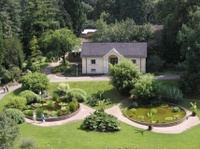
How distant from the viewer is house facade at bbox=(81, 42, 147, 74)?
196 ft

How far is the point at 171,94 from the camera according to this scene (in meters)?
49.2

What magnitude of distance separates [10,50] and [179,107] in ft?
102

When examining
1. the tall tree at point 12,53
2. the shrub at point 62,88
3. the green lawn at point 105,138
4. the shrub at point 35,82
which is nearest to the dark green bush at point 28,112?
the green lawn at point 105,138

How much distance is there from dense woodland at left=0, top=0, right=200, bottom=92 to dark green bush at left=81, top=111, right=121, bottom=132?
50.3ft

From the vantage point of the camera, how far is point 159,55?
63969 millimetres

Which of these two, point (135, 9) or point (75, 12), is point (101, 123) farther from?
point (135, 9)

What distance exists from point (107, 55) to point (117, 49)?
2.13 m

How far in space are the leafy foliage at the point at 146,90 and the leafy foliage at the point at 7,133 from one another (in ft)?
75.4

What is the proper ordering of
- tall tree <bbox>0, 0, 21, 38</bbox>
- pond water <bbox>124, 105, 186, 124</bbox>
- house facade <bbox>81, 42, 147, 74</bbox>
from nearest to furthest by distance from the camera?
pond water <bbox>124, 105, 186, 124</bbox> < house facade <bbox>81, 42, 147, 74</bbox> < tall tree <bbox>0, 0, 21, 38</bbox>

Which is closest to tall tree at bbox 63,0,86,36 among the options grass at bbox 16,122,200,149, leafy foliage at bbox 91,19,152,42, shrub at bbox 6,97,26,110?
leafy foliage at bbox 91,19,152,42

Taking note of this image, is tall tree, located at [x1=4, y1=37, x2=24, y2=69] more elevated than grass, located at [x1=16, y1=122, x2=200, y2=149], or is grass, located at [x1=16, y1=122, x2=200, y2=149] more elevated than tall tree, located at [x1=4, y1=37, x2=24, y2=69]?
tall tree, located at [x1=4, y1=37, x2=24, y2=69]

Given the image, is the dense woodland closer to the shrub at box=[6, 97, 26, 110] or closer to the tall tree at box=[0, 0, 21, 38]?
the tall tree at box=[0, 0, 21, 38]

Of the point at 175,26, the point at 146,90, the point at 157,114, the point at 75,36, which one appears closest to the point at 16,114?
the point at 146,90

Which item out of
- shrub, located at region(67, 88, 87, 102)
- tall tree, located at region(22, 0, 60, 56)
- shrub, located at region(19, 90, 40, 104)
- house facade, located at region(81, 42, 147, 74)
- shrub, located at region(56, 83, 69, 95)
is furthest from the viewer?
tall tree, located at region(22, 0, 60, 56)
